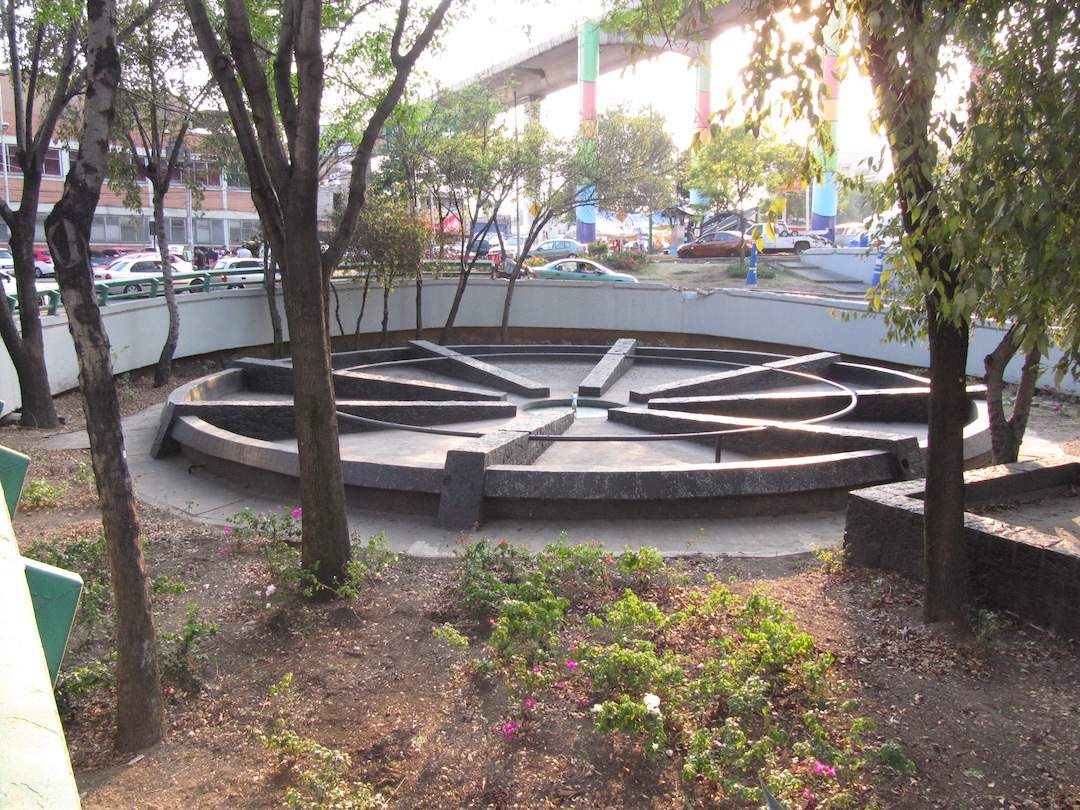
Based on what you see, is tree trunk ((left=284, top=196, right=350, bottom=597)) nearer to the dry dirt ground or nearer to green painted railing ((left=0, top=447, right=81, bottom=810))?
the dry dirt ground

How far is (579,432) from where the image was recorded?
11.2 m

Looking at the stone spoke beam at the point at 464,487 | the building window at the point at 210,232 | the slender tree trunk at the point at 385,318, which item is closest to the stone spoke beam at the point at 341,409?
the stone spoke beam at the point at 464,487

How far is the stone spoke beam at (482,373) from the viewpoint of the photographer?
43.0 feet

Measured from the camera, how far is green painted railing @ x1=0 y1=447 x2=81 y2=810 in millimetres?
920

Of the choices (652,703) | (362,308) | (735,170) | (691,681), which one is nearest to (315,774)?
(652,703)

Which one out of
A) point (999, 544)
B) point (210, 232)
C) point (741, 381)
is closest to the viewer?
point (999, 544)

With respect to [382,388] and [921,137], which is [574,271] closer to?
[382,388]

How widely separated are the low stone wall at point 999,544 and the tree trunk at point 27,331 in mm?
10506

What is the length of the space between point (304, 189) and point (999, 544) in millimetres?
4848

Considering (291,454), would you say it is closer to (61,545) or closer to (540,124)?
(61,545)

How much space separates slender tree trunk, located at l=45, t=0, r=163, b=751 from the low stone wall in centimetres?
471

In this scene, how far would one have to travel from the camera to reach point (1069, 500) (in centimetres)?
761

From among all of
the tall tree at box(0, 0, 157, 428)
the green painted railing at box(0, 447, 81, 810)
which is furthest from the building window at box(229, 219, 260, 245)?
the green painted railing at box(0, 447, 81, 810)

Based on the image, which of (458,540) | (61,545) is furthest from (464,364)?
(61,545)
